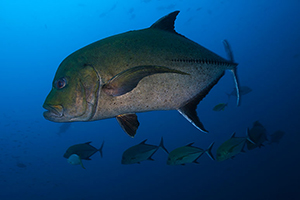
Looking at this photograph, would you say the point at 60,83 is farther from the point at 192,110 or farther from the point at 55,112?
the point at 192,110

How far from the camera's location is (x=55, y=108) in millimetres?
1462

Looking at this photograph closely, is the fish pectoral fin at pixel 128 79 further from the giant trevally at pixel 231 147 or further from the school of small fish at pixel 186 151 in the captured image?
the giant trevally at pixel 231 147

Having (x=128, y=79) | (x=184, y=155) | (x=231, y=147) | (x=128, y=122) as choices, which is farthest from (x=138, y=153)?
(x=128, y=79)

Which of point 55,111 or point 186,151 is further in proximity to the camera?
point 186,151

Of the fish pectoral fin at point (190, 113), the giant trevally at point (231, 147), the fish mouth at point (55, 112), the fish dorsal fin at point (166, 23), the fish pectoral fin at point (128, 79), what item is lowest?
the giant trevally at point (231, 147)

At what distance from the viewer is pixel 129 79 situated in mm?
1336

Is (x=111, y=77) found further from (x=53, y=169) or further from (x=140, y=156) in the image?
(x=53, y=169)

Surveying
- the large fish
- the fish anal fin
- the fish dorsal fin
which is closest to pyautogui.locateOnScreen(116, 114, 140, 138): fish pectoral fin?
the large fish

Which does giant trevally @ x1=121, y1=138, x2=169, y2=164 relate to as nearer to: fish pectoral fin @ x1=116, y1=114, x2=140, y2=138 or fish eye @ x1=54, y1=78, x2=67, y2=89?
fish pectoral fin @ x1=116, y1=114, x2=140, y2=138

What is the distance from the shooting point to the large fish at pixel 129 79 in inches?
56.4

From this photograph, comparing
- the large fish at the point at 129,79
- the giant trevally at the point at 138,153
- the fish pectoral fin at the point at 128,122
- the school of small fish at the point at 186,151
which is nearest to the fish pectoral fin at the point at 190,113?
the large fish at the point at 129,79

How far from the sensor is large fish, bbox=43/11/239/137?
1433 mm

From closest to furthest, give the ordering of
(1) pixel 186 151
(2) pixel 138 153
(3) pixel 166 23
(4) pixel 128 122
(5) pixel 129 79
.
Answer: (5) pixel 129 79 → (4) pixel 128 122 → (3) pixel 166 23 → (1) pixel 186 151 → (2) pixel 138 153

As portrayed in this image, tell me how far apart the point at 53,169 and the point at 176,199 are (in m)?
18.7
